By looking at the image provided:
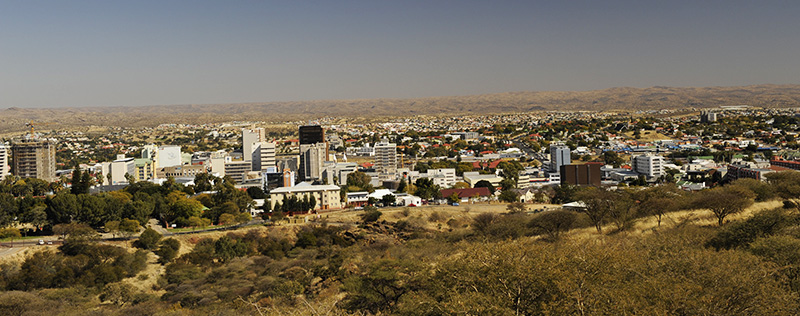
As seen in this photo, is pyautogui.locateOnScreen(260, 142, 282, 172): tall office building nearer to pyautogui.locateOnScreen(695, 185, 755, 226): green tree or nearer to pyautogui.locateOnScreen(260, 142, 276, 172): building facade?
pyautogui.locateOnScreen(260, 142, 276, 172): building facade

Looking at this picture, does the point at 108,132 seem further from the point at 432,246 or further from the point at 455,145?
the point at 432,246

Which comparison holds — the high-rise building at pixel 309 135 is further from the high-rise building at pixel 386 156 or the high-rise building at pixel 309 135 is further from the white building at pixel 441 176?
the white building at pixel 441 176

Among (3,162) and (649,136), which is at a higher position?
(649,136)

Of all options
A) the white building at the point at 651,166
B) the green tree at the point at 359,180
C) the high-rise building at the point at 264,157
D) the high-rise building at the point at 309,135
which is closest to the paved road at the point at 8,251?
the green tree at the point at 359,180

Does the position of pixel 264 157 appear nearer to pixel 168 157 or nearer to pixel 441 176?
pixel 168 157

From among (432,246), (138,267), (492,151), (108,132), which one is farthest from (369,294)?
(108,132)

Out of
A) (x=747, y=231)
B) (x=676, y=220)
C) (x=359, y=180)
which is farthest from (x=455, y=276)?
(x=359, y=180)
